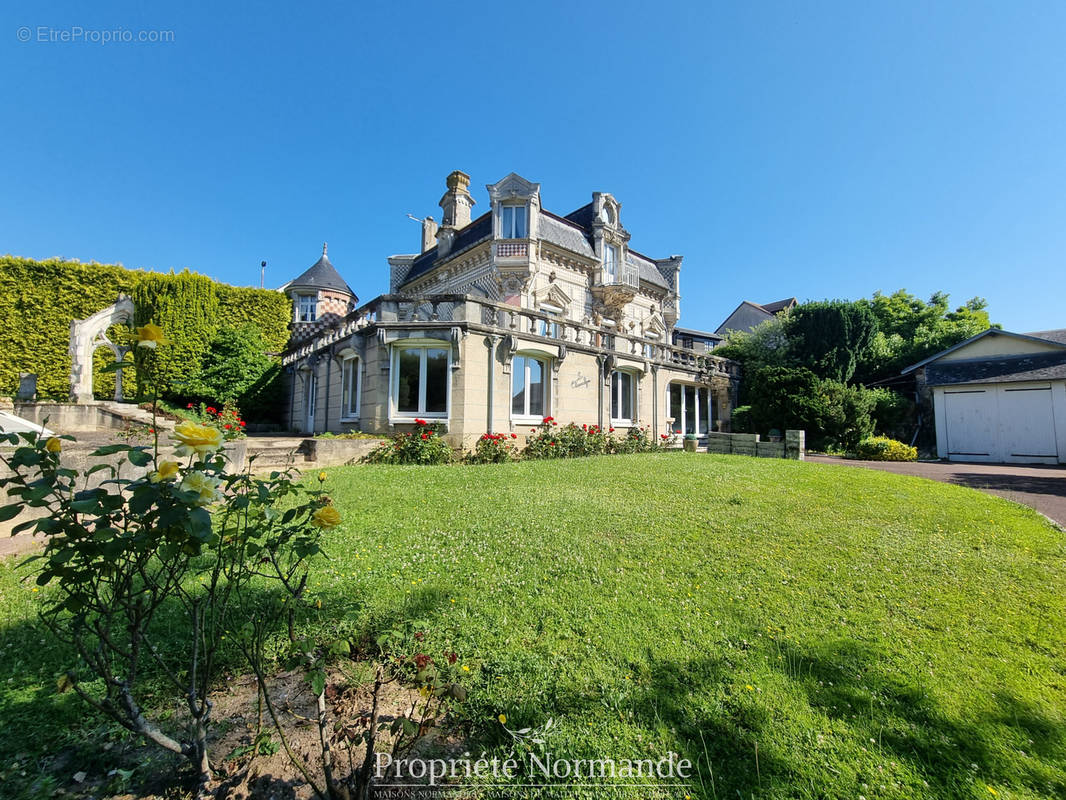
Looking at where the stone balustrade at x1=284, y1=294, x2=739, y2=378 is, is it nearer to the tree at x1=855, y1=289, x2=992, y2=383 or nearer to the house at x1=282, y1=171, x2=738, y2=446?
the house at x1=282, y1=171, x2=738, y2=446

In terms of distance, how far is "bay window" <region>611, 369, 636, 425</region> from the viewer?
48.6ft

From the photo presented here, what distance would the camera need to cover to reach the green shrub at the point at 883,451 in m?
14.4

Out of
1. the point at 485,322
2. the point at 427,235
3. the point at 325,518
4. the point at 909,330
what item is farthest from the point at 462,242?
the point at 909,330

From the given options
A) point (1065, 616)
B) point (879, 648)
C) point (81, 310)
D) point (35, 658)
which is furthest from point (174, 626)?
point (81, 310)

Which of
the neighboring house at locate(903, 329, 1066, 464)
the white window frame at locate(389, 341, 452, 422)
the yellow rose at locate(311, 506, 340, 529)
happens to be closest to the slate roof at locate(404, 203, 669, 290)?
the white window frame at locate(389, 341, 452, 422)

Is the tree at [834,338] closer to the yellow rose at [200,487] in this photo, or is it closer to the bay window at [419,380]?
the bay window at [419,380]

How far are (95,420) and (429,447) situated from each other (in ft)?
33.2

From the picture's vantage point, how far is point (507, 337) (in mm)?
11484

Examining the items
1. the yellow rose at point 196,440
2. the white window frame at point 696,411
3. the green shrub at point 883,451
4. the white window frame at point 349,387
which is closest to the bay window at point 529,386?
the white window frame at point 349,387

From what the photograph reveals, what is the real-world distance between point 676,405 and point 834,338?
27.0 ft

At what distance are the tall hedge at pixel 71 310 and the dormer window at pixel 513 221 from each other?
12.9 metres

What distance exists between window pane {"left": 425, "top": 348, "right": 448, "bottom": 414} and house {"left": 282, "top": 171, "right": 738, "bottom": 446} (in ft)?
0.11

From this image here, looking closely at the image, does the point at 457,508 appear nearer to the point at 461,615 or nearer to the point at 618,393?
the point at 461,615

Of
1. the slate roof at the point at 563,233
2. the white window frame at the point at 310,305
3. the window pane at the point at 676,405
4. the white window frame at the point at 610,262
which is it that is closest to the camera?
the window pane at the point at 676,405
